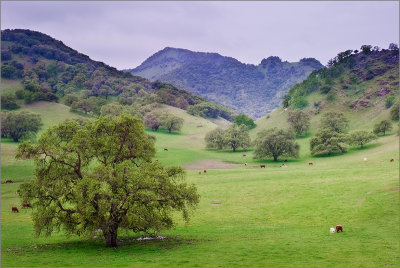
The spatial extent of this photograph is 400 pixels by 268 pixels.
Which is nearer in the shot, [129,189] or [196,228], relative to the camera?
[129,189]

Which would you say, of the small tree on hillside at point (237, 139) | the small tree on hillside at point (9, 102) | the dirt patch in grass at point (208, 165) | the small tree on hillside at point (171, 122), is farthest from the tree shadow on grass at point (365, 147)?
the small tree on hillside at point (9, 102)

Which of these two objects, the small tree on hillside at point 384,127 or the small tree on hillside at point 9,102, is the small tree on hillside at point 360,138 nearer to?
the small tree on hillside at point 384,127

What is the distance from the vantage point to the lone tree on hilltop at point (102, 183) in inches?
1032

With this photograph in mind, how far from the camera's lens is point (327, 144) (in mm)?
90688

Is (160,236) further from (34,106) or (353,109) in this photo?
(353,109)

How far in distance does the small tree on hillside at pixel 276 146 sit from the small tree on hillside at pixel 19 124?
65157 mm

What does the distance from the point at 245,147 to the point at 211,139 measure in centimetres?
1262

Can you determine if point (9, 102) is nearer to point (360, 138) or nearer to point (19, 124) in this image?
point (19, 124)

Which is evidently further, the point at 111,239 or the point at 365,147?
the point at 365,147

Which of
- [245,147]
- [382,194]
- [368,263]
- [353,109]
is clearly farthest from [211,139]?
[368,263]

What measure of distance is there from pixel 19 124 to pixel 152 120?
2256 inches

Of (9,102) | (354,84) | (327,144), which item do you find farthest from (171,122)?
(354,84)

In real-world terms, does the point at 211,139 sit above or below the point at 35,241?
above

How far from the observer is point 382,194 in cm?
4041
